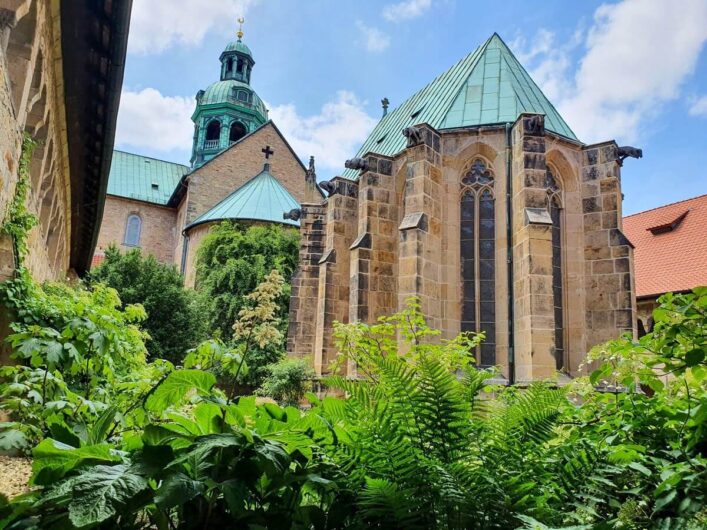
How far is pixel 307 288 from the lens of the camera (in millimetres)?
17438

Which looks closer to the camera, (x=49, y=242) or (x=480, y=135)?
(x=49, y=242)

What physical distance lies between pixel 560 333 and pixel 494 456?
464 inches

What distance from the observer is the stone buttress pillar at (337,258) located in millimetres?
15344

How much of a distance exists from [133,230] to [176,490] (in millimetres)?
38212

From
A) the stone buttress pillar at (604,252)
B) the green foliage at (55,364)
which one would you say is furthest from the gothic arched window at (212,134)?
Answer: the green foliage at (55,364)

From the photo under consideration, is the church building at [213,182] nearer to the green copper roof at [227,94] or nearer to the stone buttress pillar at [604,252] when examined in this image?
the green copper roof at [227,94]

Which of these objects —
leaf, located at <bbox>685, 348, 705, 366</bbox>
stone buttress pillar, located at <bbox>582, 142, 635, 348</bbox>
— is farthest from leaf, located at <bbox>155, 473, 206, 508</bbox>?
stone buttress pillar, located at <bbox>582, 142, 635, 348</bbox>

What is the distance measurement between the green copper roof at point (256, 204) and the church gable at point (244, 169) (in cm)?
130

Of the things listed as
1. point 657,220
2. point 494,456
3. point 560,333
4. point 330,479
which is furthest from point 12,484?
point 657,220

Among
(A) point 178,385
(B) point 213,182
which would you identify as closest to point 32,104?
(A) point 178,385

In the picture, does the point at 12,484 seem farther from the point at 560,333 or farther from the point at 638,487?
the point at 560,333

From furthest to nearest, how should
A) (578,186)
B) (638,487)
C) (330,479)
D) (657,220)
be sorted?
(657,220) → (578,186) → (638,487) → (330,479)

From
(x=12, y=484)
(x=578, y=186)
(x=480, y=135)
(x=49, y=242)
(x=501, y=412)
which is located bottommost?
(x=12, y=484)

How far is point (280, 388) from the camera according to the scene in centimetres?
1477
